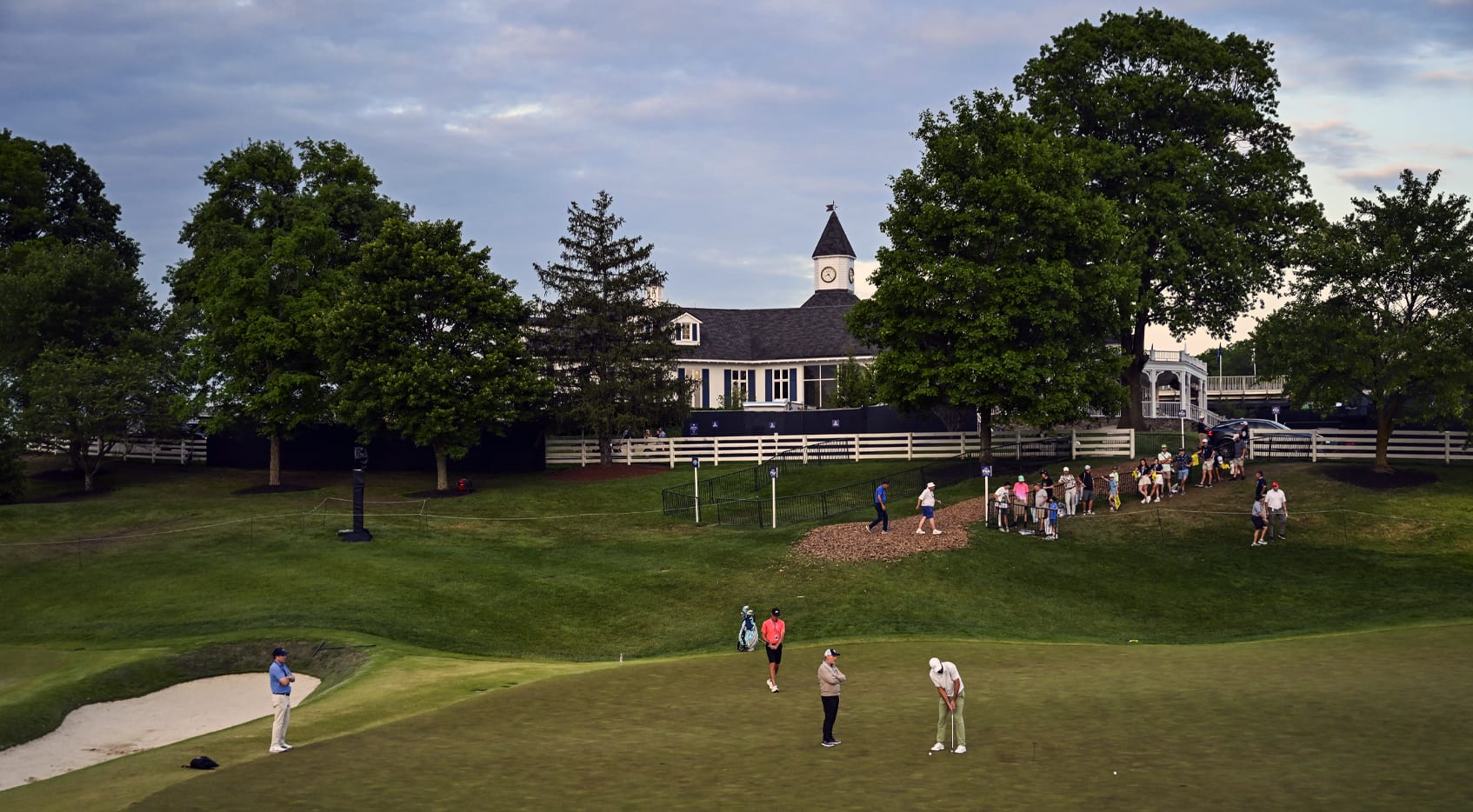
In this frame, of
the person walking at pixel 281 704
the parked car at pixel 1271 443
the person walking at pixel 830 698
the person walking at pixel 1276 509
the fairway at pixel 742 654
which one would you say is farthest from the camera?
the parked car at pixel 1271 443

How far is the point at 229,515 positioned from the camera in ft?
177

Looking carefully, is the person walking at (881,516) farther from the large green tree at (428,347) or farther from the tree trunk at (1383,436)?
the large green tree at (428,347)

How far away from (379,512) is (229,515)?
20.7ft

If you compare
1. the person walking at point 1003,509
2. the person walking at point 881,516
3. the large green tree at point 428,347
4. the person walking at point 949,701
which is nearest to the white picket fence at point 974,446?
the large green tree at point 428,347

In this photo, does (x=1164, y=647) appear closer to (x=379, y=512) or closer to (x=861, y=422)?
(x=379, y=512)

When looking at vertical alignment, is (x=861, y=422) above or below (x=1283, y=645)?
A: above

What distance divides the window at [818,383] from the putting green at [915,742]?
197 feet

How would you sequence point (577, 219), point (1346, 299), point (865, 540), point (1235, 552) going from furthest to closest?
1. point (577, 219)
2. point (1346, 299)
3. point (865, 540)
4. point (1235, 552)

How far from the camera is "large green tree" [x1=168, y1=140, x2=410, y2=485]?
6369cm

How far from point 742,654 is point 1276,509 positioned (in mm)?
20057

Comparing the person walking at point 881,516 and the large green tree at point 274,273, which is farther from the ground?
the large green tree at point 274,273

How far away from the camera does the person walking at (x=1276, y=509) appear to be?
137 feet

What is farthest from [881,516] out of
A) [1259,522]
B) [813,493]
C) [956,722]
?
A: [956,722]

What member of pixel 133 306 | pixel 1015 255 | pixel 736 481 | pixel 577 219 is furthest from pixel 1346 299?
pixel 133 306
